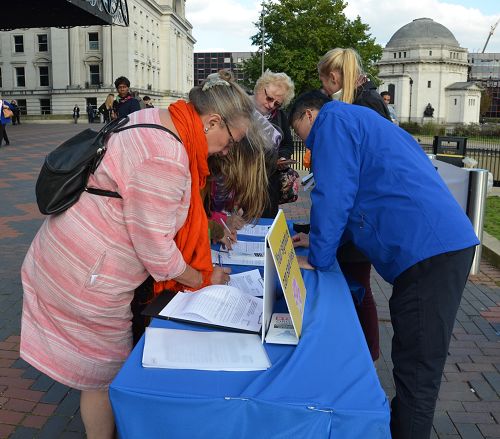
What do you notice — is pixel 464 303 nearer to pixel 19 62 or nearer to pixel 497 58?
pixel 19 62

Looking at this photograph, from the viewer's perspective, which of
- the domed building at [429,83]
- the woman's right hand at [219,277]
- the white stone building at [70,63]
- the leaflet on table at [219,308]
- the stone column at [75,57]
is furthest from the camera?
the domed building at [429,83]

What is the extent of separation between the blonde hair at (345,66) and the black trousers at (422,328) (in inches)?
72.0

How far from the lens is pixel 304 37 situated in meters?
42.1

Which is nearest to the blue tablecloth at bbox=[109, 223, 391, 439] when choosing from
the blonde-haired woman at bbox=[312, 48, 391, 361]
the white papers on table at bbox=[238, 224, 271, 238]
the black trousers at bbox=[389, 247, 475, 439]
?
the black trousers at bbox=[389, 247, 475, 439]

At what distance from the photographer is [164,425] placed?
157 cm

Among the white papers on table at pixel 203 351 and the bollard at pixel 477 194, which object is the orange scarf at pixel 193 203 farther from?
the bollard at pixel 477 194

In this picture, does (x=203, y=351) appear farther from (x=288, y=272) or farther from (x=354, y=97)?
(x=354, y=97)

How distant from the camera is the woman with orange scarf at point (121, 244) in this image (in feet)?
6.12

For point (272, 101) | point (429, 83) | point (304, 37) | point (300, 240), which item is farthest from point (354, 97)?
point (429, 83)

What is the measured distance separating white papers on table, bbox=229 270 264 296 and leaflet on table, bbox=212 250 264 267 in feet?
0.63

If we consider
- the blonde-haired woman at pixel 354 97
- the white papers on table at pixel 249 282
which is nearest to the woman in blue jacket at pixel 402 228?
the white papers on table at pixel 249 282

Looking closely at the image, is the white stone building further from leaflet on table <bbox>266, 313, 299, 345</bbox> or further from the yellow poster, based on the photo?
leaflet on table <bbox>266, 313, 299, 345</bbox>

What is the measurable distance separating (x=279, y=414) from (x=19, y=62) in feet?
231

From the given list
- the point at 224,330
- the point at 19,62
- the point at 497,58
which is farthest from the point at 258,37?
the point at 497,58
